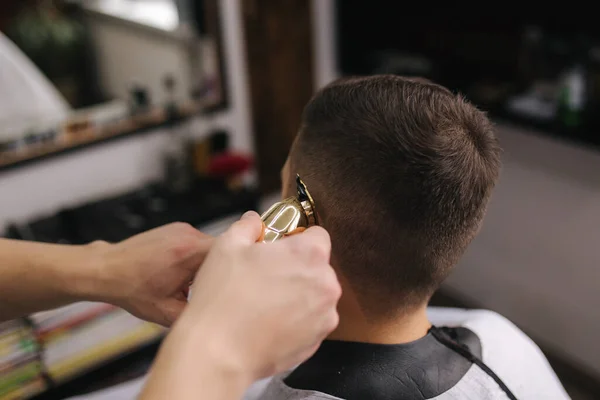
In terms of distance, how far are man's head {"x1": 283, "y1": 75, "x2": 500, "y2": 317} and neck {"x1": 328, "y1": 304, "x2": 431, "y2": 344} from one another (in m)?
0.05

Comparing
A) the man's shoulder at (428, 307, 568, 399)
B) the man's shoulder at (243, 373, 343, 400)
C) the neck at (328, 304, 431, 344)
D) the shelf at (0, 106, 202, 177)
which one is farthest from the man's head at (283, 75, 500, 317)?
the shelf at (0, 106, 202, 177)

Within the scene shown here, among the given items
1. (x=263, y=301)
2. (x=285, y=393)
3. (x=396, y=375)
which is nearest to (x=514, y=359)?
(x=396, y=375)

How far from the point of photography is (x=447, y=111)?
911 millimetres

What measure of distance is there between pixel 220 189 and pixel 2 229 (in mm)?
834

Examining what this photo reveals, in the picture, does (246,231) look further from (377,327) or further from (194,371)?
(377,327)

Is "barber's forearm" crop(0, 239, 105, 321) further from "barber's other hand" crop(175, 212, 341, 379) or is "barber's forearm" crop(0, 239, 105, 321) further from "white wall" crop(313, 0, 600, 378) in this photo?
"white wall" crop(313, 0, 600, 378)

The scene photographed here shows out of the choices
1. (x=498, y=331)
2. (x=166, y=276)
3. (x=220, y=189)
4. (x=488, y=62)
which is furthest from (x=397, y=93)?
(x=488, y=62)

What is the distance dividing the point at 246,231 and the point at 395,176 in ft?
0.93

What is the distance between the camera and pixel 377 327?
103cm

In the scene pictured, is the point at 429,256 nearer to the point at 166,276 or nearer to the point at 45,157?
the point at 166,276

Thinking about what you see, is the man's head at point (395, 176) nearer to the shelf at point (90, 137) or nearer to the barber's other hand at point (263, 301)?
the barber's other hand at point (263, 301)

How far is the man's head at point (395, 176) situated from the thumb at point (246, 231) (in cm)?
23

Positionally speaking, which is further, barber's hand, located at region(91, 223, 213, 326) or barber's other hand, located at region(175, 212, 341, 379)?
barber's hand, located at region(91, 223, 213, 326)

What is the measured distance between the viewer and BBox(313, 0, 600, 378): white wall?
224 centimetres
